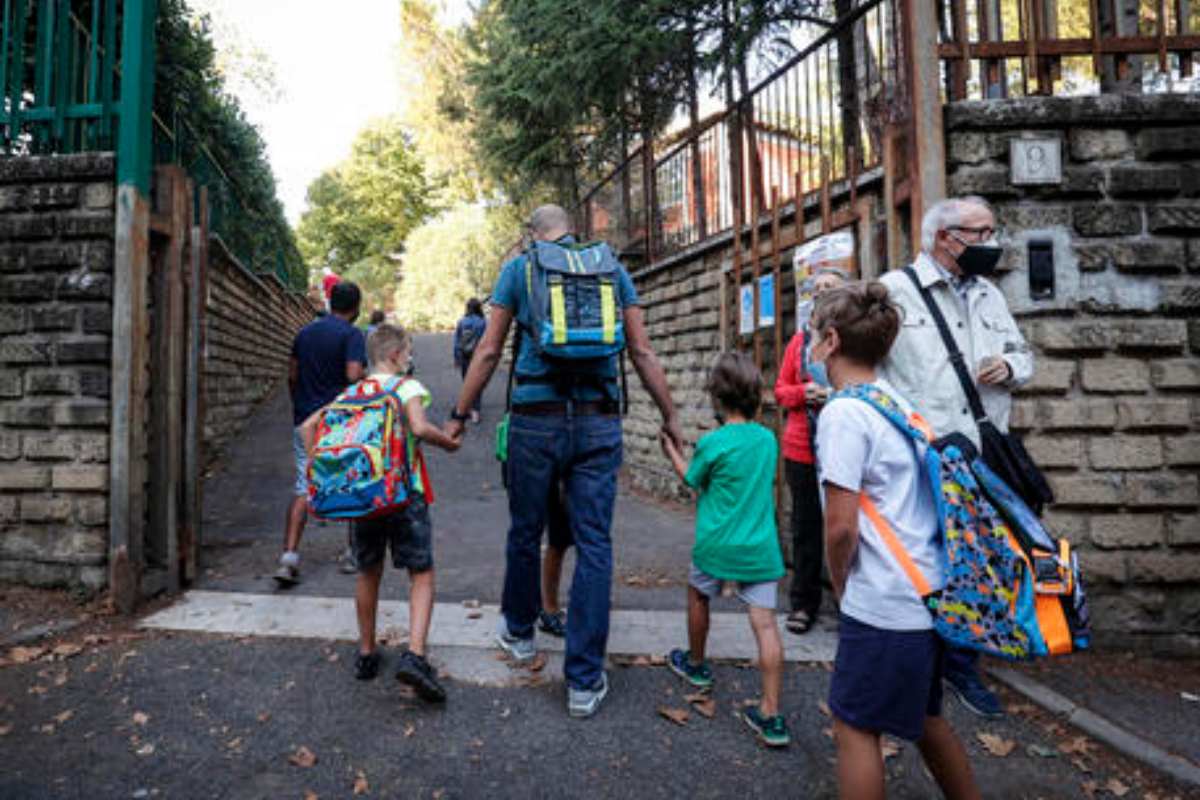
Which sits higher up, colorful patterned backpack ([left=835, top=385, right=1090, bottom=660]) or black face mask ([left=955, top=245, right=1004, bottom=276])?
black face mask ([left=955, top=245, right=1004, bottom=276])

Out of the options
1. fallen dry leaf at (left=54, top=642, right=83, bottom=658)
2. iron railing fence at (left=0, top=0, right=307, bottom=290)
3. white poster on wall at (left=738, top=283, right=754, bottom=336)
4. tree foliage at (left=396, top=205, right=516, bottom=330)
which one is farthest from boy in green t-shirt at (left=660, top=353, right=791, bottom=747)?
tree foliage at (left=396, top=205, right=516, bottom=330)

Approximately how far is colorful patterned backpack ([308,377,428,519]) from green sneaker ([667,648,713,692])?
4.90 ft

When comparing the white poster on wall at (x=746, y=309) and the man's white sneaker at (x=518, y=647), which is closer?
the man's white sneaker at (x=518, y=647)

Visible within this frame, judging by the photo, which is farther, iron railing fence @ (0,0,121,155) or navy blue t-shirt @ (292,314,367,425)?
navy blue t-shirt @ (292,314,367,425)

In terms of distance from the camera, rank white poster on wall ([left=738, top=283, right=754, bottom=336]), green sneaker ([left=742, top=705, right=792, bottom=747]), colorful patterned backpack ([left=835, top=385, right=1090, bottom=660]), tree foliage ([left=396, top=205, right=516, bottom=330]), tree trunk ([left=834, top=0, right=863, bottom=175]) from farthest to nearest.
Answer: tree foliage ([left=396, top=205, right=516, bottom=330])
white poster on wall ([left=738, top=283, right=754, bottom=336])
tree trunk ([left=834, top=0, right=863, bottom=175])
green sneaker ([left=742, top=705, right=792, bottom=747])
colorful patterned backpack ([left=835, top=385, right=1090, bottom=660])

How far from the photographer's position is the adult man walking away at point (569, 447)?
295 cm

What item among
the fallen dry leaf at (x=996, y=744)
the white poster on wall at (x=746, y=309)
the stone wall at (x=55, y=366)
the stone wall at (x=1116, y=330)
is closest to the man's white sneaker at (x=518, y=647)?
the fallen dry leaf at (x=996, y=744)

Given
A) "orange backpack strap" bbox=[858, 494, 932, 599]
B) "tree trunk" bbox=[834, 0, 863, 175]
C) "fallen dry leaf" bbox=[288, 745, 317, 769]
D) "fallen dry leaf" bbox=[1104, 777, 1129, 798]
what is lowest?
"fallen dry leaf" bbox=[1104, 777, 1129, 798]

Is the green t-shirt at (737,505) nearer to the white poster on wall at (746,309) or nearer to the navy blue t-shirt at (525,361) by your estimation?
the navy blue t-shirt at (525,361)

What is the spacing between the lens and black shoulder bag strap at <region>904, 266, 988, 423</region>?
287 cm

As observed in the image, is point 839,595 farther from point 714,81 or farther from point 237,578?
point 714,81

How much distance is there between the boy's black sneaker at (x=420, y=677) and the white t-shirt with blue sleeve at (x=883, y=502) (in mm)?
1810

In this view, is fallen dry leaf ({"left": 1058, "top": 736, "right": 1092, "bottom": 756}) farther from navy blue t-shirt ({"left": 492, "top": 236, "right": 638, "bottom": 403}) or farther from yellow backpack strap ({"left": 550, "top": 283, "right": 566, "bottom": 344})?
yellow backpack strap ({"left": 550, "top": 283, "right": 566, "bottom": 344})

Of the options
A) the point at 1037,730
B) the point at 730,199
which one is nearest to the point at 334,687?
the point at 1037,730
